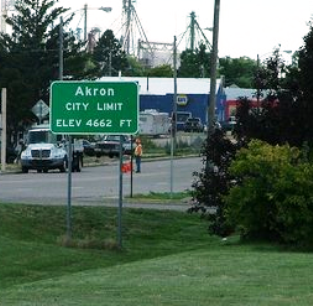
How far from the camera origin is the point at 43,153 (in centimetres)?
5056

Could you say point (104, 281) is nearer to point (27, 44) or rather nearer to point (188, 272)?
point (188, 272)

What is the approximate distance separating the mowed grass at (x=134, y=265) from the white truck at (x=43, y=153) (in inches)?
1016

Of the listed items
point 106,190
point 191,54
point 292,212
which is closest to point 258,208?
point 292,212

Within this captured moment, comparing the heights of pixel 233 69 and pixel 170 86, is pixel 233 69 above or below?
above

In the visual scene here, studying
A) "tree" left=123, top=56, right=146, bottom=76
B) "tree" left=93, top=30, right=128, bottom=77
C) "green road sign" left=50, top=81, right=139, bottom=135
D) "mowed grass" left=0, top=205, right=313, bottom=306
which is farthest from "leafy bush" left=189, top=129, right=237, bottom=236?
"tree" left=123, top=56, right=146, bottom=76

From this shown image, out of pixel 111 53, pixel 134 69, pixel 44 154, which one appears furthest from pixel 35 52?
pixel 134 69

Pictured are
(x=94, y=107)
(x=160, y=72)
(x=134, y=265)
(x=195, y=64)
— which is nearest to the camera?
(x=134, y=265)

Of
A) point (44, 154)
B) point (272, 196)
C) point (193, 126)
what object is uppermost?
point (193, 126)

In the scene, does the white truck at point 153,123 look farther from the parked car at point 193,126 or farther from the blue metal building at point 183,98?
the blue metal building at point 183,98

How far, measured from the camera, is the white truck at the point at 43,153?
50562mm

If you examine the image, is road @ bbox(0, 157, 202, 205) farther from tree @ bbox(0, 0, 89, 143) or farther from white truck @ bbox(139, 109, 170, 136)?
white truck @ bbox(139, 109, 170, 136)

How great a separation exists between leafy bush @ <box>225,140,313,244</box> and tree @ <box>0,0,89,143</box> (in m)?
51.9

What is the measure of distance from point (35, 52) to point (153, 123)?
29105mm

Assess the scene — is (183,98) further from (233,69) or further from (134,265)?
(134,265)
